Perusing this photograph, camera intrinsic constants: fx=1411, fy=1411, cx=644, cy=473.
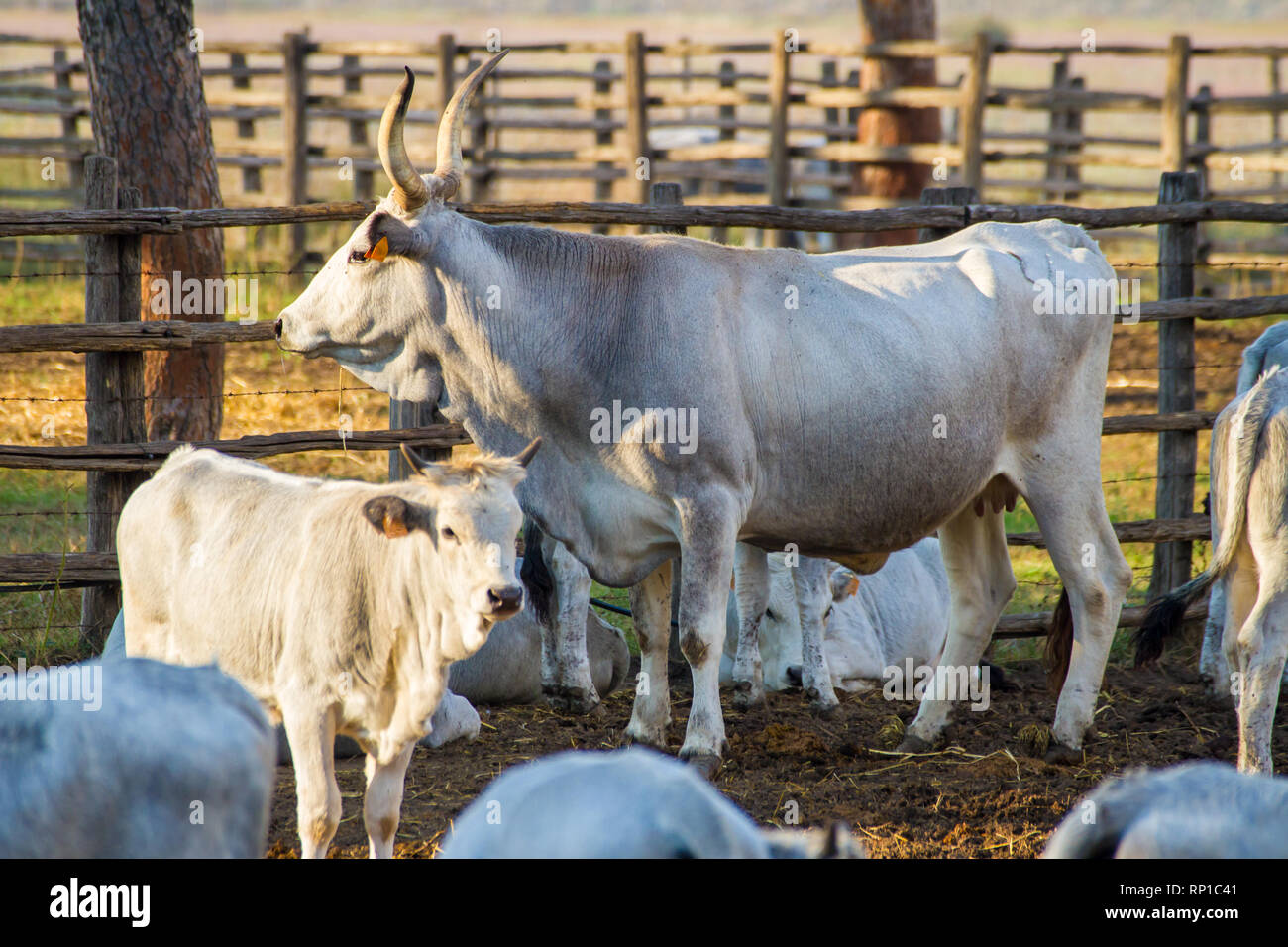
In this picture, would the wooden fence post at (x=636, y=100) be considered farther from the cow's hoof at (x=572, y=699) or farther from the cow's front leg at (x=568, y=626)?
the cow's hoof at (x=572, y=699)

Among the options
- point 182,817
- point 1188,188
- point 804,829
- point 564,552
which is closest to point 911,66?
point 1188,188

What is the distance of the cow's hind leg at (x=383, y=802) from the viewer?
4055mm

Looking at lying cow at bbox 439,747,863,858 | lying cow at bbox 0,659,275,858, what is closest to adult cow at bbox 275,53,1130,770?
lying cow at bbox 0,659,275,858

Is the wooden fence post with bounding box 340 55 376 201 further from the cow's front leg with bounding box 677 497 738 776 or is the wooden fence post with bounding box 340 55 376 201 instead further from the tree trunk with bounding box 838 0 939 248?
the cow's front leg with bounding box 677 497 738 776

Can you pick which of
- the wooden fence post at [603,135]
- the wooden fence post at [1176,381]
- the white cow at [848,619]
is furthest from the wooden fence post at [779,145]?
the white cow at [848,619]

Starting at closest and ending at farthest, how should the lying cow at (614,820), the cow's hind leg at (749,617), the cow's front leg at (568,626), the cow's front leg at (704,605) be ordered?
the lying cow at (614,820)
the cow's front leg at (704,605)
the cow's front leg at (568,626)
the cow's hind leg at (749,617)

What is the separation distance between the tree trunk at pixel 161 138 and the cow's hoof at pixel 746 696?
3.12m

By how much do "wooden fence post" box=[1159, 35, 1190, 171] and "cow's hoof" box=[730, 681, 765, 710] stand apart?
1073 cm

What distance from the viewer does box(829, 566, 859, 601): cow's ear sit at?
6.65m

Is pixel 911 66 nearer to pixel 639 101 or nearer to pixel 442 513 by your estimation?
pixel 639 101

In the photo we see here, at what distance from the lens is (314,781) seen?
156 inches

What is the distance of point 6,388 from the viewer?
1012 cm

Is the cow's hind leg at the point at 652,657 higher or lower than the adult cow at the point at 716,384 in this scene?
lower

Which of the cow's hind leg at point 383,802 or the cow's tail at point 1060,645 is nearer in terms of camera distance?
the cow's hind leg at point 383,802
